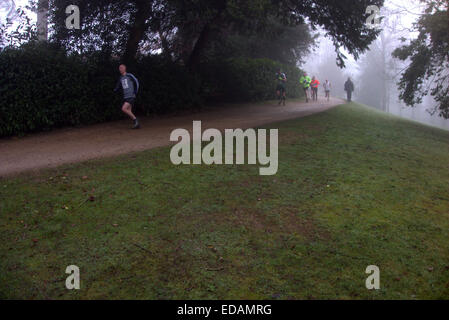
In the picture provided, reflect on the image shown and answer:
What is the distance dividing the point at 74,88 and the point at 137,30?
13.0 ft

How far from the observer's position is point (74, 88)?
12.7 m

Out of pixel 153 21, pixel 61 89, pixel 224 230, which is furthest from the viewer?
pixel 153 21

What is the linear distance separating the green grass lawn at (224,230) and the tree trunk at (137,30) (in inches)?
310

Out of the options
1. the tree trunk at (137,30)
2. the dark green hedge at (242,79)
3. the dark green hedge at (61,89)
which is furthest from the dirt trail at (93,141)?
the dark green hedge at (242,79)

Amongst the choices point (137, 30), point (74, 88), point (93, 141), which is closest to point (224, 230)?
point (93, 141)

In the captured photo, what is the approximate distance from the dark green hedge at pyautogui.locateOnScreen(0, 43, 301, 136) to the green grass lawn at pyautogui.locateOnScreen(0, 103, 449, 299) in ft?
14.8

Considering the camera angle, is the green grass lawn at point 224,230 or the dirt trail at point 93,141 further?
the dirt trail at point 93,141

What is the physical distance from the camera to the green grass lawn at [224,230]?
14.9ft

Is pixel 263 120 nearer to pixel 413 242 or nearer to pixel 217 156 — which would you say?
pixel 217 156

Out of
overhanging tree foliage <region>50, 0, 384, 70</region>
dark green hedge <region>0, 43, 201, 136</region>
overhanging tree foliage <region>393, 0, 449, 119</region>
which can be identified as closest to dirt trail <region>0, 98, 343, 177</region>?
dark green hedge <region>0, 43, 201, 136</region>

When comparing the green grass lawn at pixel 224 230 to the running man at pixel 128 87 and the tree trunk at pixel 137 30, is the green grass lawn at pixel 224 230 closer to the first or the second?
the running man at pixel 128 87
